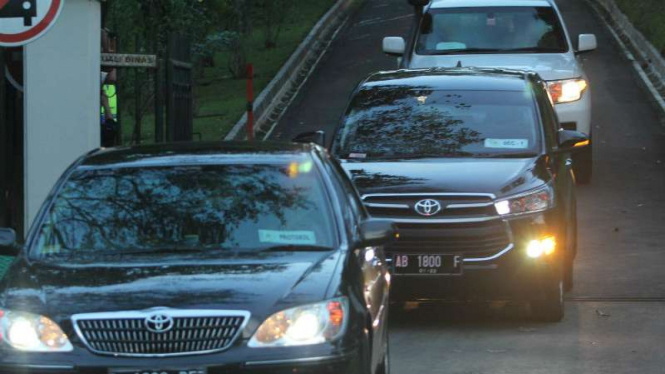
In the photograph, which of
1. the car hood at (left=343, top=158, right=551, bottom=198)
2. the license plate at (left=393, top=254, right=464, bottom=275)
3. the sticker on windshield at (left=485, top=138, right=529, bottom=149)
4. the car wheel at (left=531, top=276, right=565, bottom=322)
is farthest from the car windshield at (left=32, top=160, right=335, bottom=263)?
the sticker on windshield at (left=485, top=138, right=529, bottom=149)

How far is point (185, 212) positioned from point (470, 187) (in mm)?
3651

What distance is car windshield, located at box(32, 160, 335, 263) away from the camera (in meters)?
7.48

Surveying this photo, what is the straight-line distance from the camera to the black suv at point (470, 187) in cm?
1076

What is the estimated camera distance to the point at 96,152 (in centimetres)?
838

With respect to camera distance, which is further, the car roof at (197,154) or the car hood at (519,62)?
the car hood at (519,62)

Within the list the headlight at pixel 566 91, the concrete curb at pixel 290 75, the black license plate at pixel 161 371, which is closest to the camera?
the black license plate at pixel 161 371

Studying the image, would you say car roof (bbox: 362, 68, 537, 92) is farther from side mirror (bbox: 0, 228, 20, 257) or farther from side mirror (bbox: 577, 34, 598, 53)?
side mirror (bbox: 577, 34, 598, 53)

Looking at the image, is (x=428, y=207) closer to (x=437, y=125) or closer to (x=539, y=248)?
(x=539, y=248)

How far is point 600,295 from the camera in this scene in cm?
1220

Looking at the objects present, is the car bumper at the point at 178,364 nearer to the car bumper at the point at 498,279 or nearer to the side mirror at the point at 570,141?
the car bumper at the point at 498,279

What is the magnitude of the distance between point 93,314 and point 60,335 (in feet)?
0.55

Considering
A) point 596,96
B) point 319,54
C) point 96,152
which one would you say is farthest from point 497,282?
point 319,54

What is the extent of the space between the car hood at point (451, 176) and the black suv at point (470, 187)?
0.01 meters

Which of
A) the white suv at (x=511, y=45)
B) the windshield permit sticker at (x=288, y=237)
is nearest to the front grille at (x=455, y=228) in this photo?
the windshield permit sticker at (x=288, y=237)
